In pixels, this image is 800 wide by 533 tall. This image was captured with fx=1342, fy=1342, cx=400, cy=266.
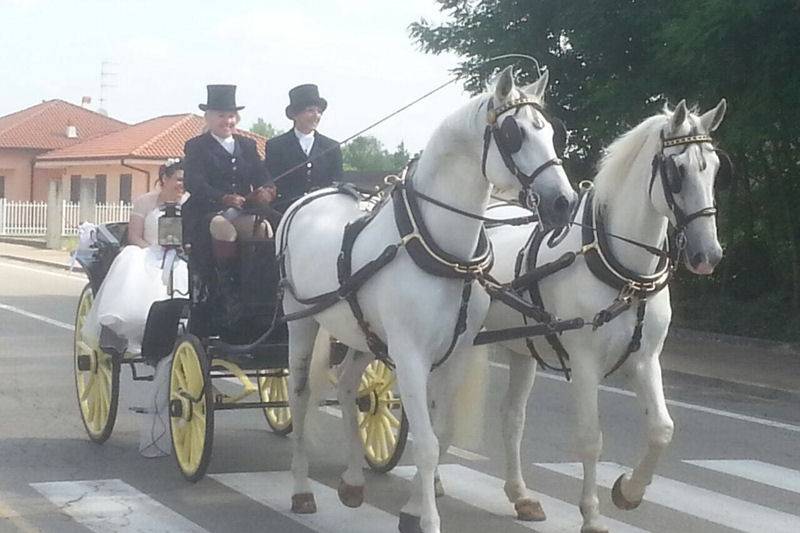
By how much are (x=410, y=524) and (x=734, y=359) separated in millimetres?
9306

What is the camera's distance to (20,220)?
49.9m

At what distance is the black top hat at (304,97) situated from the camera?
8.84 metres

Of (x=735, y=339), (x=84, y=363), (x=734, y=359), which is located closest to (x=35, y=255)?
(x=735, y=339)

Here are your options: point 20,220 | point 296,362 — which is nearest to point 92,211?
point 20,220

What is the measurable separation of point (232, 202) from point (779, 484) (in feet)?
12.9

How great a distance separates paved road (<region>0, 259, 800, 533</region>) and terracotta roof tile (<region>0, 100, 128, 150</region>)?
6186cm

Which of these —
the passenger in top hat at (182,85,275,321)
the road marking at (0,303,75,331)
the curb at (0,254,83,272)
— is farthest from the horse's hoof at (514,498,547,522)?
the curb at (0,254,83,272)

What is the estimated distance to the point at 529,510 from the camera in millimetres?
7410

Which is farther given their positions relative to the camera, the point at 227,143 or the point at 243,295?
the point at 227,143

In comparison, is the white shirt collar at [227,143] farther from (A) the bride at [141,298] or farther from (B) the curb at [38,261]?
(B) the curb at [38,261]

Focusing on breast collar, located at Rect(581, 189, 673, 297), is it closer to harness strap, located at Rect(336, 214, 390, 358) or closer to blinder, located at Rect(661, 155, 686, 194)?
blinder, located at Rect(661, 155, 686, 194)

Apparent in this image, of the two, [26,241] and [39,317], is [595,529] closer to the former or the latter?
[39,317]

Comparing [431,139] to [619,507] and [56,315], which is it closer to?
[619,507]

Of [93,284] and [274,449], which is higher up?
[93,284]
